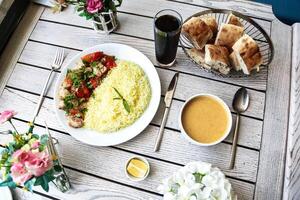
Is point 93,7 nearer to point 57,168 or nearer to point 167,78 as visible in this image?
point 167,78

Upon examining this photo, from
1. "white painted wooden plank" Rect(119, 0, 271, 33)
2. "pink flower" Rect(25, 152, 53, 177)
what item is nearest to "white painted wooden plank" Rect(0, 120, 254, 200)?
"pink flower" Rect(25, 152, 53, 177)

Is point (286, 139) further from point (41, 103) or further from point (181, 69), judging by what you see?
point (41, 103)

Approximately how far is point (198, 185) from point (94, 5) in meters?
0.67

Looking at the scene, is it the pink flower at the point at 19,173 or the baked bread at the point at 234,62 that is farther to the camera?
the baked bread at the point at 234,62

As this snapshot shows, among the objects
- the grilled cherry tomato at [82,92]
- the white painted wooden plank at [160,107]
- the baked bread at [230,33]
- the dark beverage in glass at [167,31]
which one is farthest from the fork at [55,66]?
the baked bread at [230,33]

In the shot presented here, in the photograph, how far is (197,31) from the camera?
1.06 metres

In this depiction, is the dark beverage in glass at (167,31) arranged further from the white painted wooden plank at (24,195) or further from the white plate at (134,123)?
the white painted wooden plank at (24,195)

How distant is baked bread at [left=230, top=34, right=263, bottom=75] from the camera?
1014 mm

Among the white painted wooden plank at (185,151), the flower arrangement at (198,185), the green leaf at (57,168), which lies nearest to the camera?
the flower arrangement at (198,185)

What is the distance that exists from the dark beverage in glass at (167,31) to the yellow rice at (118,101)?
115mm

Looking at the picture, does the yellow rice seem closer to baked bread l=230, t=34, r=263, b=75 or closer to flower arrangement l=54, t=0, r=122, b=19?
flower arrangement l=54, t=0, r=122, b=19

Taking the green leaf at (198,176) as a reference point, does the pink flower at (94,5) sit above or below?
above

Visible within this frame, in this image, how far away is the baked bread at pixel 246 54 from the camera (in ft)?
3.33

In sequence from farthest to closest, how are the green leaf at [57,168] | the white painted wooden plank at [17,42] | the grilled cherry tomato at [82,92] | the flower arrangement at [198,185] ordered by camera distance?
the white painted wooden plank at [17,42] < the grilled cherry tomato at [82,92] < the green leaf at [57,168] < the flower arrangement at [198,185]
